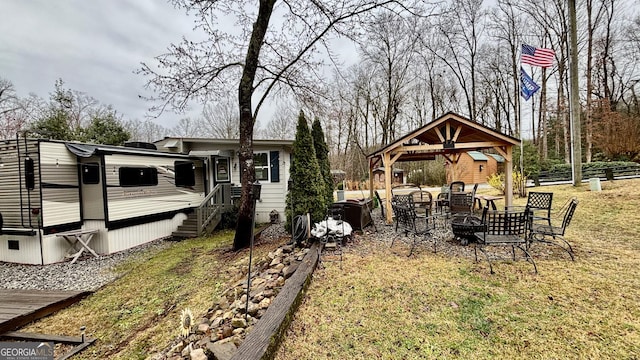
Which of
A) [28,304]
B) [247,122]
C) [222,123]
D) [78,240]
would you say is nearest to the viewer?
[28,304]

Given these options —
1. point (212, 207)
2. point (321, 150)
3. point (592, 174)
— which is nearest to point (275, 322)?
point (321, 150)

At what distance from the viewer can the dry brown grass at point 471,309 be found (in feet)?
8.20

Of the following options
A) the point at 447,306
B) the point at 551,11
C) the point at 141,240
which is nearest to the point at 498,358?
the point at 447,306

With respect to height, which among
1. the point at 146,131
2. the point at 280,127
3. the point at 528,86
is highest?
the point at 146,131

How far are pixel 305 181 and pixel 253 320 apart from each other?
4.21m

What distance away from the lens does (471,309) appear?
317 cm

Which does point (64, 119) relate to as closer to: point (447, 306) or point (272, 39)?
point (272, 39)

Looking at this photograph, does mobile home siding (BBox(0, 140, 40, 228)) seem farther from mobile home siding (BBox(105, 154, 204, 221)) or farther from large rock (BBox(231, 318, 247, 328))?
large rock (BBox(231, 318, 247, 328))

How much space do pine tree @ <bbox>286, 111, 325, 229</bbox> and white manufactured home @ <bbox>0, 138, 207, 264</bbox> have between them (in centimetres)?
528

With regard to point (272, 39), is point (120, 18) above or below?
above

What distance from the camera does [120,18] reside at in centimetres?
784

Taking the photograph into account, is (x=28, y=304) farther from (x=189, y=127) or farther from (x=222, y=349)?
(x=189, y=127)

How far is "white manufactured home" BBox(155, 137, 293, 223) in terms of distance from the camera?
10.3 m

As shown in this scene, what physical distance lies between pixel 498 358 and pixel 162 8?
968cm
